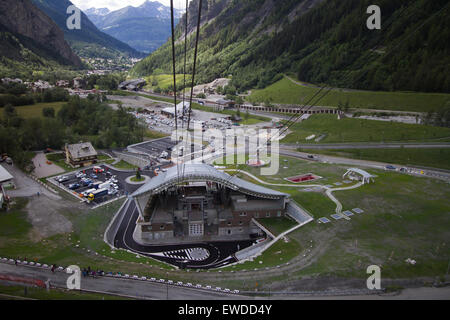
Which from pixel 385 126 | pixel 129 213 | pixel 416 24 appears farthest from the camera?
pixel 416 24

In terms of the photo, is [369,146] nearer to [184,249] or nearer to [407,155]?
[407,155]

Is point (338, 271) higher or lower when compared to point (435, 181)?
lower

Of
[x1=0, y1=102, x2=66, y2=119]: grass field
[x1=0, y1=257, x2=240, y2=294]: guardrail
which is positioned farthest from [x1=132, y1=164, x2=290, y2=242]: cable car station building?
[x1=0, y1=102, x2=66, y2=119]: grass field

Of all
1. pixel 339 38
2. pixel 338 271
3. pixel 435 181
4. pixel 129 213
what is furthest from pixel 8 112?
pixel 339 38

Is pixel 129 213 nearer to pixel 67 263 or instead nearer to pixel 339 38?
pixel 67 263

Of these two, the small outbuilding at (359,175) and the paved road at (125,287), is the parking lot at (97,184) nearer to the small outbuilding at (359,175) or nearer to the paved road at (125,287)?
the paved road at (125,287)

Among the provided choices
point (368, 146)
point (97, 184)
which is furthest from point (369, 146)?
point (97, 184)

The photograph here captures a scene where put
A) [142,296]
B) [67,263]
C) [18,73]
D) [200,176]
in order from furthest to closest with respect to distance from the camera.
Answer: [18,73] < [200,176] < [67,263] < [142,296]
